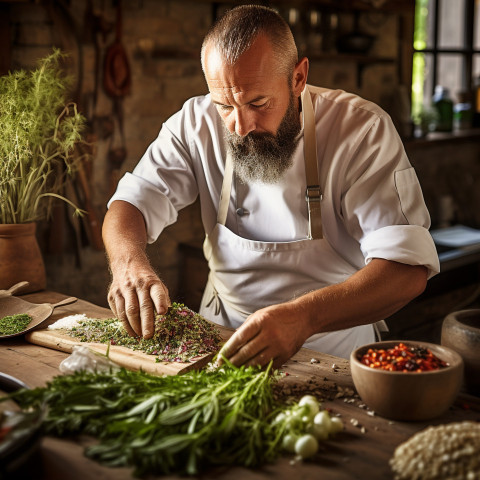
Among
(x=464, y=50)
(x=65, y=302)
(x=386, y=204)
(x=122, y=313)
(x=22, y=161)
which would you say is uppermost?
(x=464, y=50)

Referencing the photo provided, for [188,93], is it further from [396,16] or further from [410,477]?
[410,477]

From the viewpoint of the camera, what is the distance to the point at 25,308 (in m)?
2.18

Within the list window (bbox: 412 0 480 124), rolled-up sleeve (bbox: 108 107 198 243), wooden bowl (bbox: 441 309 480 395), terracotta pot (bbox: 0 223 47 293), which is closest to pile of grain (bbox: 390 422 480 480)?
wooden bowl (bbox: 441 309 480 395)

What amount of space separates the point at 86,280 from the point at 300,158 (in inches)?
69.3

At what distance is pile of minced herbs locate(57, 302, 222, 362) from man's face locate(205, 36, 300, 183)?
59 centimetres

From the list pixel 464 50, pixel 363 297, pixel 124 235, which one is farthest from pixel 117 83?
pixel 464 50

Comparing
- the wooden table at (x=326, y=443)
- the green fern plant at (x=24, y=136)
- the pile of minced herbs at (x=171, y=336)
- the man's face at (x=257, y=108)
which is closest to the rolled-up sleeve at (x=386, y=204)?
the man's face at (x=257, y=108)

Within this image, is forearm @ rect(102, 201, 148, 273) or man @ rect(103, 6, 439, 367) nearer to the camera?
man @ rect(103, 6, 439, 367)

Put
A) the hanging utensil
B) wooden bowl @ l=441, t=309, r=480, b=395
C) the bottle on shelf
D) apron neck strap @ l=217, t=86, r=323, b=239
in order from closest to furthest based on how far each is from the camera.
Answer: wooden bowl @ l=441, t=309, r=480, b=395
apron neck strap @ l=217, t=86, r=323, b=239
the hanging utensil
the bottle on shelf

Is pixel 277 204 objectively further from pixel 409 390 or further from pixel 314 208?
pixel 409 390

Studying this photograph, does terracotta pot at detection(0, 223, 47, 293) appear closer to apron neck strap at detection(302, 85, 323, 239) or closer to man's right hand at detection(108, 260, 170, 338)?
man's right hand at detection(108, 260, 170, 338)

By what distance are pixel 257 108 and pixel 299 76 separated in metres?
0.24

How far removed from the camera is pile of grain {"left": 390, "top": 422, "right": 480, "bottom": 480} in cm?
115

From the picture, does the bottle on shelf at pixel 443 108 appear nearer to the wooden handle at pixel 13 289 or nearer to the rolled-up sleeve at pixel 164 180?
the rolled-up sleeve at pixel 164 180
